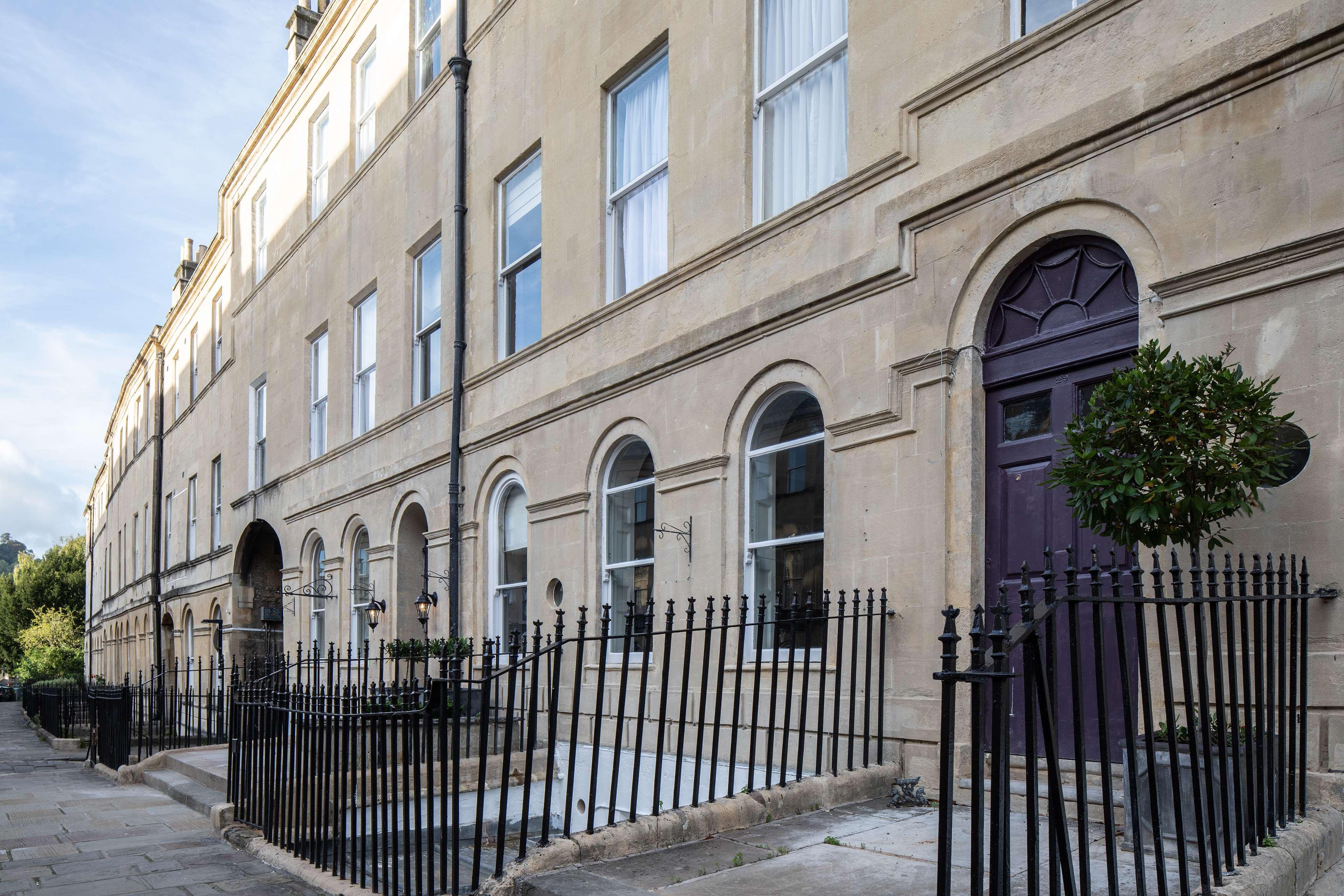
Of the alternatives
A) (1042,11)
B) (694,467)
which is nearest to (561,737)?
(694,467)

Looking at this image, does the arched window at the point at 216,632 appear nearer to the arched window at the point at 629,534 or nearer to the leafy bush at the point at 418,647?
the leafy bush at the point at 418,647

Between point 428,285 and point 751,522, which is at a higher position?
point 428,285

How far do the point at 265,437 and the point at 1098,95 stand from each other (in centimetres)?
1924

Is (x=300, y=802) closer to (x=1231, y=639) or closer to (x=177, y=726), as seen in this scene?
(x=1231, y=639)

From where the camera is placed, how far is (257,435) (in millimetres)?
23578

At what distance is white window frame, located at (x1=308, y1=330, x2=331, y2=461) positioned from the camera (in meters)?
19.5

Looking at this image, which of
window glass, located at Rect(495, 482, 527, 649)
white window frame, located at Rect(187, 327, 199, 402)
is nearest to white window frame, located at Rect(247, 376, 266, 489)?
white window frame, located at Rect(187, 327, 199, 402)

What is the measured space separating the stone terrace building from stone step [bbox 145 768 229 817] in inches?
134

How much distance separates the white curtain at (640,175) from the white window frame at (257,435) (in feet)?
45.9

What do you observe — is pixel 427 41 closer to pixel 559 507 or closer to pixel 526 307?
pixel 526 307

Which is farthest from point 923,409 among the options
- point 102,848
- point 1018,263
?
point 102,848

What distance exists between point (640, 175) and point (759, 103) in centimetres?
189

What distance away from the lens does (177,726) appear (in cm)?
1508

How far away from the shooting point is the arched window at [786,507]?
8625mm
